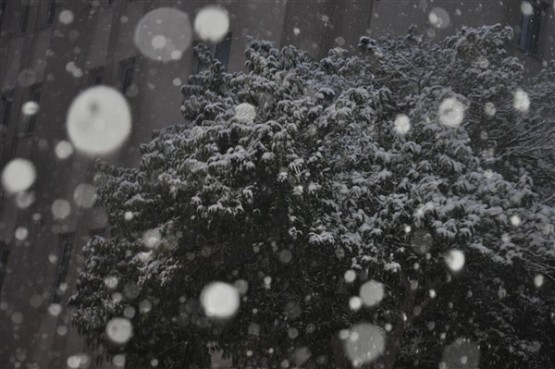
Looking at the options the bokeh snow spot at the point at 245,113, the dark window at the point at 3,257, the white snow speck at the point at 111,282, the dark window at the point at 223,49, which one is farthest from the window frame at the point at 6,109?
the bokeh snow spot at the point at 245,113

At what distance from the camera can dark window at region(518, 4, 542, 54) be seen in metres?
21.3

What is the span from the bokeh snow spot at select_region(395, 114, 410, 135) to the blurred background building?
229 inches

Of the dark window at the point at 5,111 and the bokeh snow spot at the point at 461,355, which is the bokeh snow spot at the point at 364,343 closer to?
the bokeh snow spot at the point at 461,355

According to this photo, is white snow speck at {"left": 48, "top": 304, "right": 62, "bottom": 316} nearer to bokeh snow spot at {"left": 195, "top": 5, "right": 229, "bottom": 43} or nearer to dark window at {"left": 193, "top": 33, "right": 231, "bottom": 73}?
dark window at {"left": 193, "top": 33, "right": 231, "bottom": 73}

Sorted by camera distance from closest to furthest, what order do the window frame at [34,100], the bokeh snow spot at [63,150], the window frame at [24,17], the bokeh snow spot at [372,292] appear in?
the bokeh snow spot at [372,292], the bokeh snow spot at [63,150], the window frame at [34,100], the window frame at [24,17]

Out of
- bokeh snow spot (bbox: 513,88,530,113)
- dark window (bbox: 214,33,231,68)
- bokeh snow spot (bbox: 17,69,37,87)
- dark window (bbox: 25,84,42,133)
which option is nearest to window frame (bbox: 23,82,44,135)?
dark window (bbox: 25,84,42,133)

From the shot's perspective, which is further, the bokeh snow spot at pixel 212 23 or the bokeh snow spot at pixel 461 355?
the bokeh snow spot at pixel 212 23

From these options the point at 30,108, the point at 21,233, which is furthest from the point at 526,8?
the point at 21,233

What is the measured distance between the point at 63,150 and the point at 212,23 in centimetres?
575

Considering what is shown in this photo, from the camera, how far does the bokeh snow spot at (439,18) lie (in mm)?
18656

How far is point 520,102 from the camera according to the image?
13.0 meters

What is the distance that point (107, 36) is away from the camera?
72.9 feet

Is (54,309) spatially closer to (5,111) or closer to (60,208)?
(60,208)

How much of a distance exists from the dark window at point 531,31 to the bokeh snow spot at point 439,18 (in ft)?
9.93
